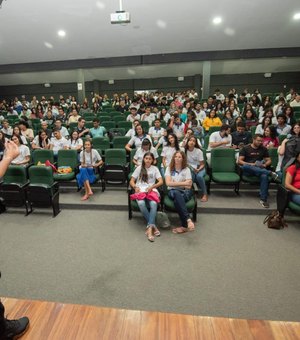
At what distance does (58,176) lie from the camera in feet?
15.3

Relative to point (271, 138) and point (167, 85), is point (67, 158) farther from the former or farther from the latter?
point (167, 85)

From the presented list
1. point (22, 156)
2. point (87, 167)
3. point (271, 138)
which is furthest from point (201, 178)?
point (22, 156)

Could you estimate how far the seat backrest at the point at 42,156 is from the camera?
199 inches

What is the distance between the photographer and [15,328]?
175cm

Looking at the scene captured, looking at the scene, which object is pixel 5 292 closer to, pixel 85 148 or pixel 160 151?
pixel 85 148

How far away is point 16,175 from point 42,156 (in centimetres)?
81

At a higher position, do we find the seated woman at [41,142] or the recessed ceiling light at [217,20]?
the recessed ceiling light at [217,20]

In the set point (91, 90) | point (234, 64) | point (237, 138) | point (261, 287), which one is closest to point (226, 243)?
point (261, 287)

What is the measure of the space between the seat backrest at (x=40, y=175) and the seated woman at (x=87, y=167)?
0.50 meters

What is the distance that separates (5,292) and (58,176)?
8.28 ft

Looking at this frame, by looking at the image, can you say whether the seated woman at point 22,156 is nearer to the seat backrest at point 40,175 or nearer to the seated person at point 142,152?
the seat backrest at point 40,175

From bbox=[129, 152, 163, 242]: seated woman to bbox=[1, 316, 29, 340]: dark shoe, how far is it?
171 centimetres

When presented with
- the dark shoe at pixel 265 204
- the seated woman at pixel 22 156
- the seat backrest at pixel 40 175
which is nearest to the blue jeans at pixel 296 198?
the dark shoe at pixel 265 204

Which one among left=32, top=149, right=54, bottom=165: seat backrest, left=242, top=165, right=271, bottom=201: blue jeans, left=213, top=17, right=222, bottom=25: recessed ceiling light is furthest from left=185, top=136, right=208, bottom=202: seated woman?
left=213, top=17, right=222, bottom=25: recessed ceiling light
